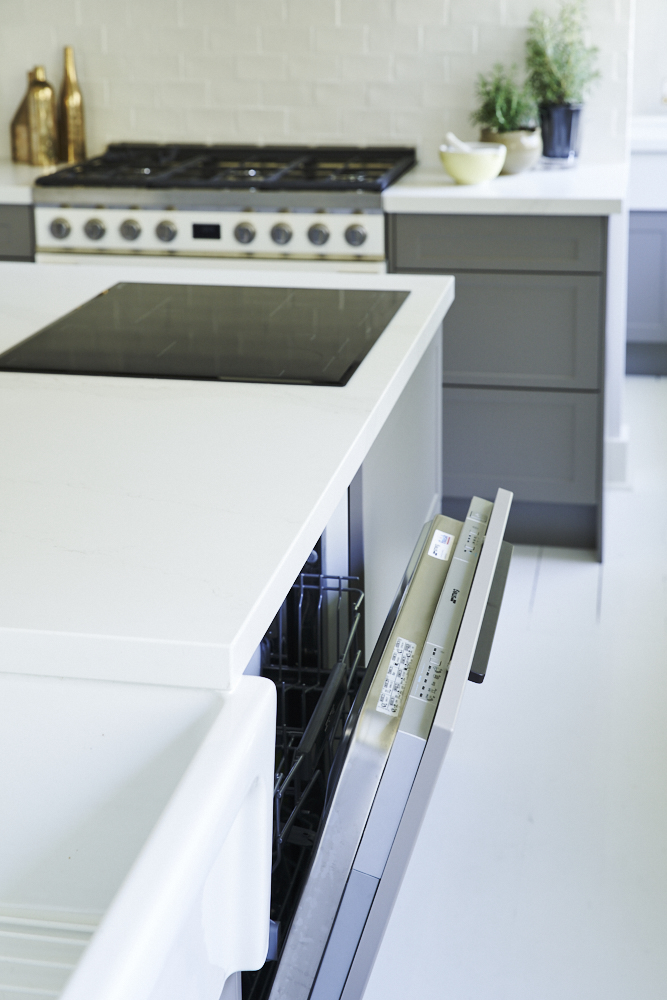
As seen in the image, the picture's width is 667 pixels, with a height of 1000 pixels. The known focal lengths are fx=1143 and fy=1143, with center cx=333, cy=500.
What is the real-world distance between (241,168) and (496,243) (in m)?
0.89

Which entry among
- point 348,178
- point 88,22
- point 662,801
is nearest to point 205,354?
point 662,801

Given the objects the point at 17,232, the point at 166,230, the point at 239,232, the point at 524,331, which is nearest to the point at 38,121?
the point at 17,232

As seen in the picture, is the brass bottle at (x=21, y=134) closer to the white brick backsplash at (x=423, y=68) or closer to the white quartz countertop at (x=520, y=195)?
the white brick backsplash at (x=423, y=68)

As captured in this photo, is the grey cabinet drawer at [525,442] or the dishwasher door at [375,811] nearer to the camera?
the dishwasher door at [375,811]

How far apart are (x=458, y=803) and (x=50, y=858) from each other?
1371 millimetres

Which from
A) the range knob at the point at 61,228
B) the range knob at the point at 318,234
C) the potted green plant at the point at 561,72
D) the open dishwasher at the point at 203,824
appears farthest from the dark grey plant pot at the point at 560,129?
the open dishwasher at the point at 203,824

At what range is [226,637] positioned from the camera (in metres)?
0.98

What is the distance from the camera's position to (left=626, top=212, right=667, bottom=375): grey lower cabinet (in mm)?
4613

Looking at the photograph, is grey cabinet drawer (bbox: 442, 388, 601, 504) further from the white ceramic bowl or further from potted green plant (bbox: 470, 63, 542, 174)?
potted green plant (bbox: 470, 63, 542, 174)

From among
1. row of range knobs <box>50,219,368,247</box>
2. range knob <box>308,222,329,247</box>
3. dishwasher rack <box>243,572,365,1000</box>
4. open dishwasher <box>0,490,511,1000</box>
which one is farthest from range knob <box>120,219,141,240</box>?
open dishwasher <box>0,490,511,1000</box>

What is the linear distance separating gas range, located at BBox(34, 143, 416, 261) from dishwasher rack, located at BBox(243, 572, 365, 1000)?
1.75 meters

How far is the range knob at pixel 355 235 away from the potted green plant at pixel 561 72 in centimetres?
71

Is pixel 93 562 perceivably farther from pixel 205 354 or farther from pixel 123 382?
pixel 205 354

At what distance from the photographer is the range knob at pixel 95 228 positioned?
11.1ft
